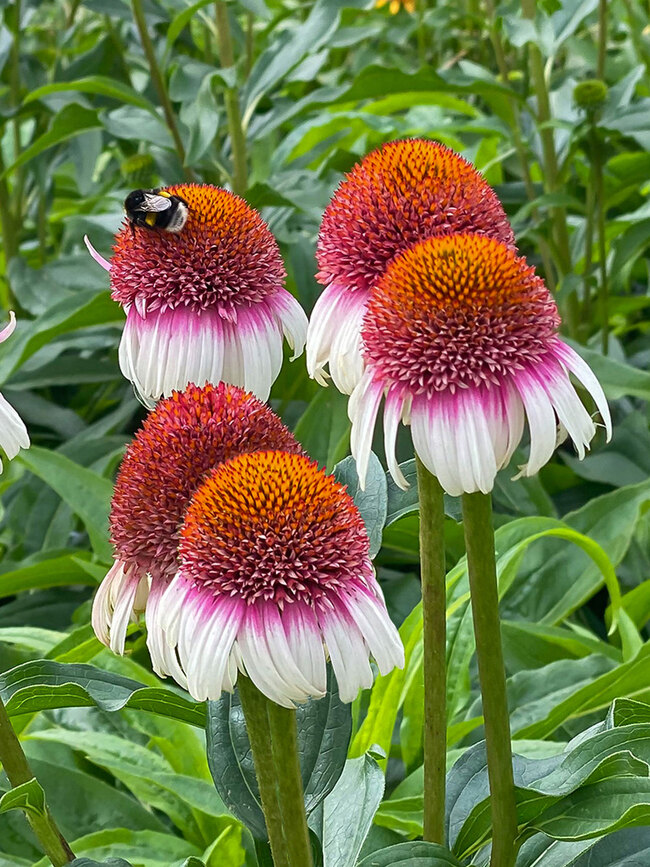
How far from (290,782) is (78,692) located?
0.13 m

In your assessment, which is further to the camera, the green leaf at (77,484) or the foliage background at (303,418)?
the green leaf at (77,484)

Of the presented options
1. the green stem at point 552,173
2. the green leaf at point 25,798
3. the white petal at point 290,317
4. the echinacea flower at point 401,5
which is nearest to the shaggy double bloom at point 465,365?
the white petal at point 290,317

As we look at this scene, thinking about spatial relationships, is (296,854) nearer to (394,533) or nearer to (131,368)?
(131,368)

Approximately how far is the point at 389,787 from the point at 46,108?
1.26 m

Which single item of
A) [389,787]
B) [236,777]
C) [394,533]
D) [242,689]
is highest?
[242,689]

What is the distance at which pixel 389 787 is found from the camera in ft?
3.70

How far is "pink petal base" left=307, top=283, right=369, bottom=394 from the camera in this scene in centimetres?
59

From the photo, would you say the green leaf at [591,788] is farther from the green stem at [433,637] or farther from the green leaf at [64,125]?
the green leaf at [64,125]

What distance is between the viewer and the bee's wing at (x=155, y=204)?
2.04ft

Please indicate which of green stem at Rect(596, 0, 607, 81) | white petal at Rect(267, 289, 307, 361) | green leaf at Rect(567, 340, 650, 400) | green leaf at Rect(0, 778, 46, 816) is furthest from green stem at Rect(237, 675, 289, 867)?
green stem at Rect(596, 0, 607, 81)

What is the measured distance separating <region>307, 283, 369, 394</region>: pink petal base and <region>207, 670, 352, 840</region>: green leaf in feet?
0.58

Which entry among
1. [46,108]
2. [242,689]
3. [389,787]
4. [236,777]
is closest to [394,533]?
[389,787]

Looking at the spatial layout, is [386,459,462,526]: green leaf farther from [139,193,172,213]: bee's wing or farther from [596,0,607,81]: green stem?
[596,0,607,81]: green stem

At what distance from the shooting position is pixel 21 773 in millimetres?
579
